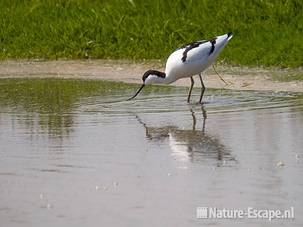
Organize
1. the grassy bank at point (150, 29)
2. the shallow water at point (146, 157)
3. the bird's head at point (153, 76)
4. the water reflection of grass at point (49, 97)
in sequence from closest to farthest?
the shallow water at point (146, 157), the water reflection of grass at point (49, 97), the bird's head at point (153, 76), the grassy bank at point (150, 29)

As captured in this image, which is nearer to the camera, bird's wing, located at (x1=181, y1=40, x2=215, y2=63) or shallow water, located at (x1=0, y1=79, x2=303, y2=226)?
shallow water, located at (x1=0, y1=79, x2=303, y2=226)

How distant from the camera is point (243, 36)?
50.2 feet

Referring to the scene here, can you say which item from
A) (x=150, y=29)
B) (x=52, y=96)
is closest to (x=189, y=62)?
(x=52, y=96)

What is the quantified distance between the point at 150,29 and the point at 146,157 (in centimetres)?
734

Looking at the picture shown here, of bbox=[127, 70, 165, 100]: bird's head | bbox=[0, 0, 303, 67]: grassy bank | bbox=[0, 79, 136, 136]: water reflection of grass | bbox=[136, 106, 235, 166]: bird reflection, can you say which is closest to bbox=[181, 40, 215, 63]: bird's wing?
bbox=[127, 70, 165, 100]: bird's head

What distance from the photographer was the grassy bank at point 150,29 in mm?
14938

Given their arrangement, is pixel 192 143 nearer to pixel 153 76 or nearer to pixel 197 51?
pixel 197 51

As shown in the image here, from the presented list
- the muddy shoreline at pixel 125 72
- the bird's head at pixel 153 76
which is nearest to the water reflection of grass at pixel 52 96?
the bird's head at pixel 153 76

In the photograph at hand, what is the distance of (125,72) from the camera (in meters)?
14.8

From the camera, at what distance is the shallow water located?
7.03 meters

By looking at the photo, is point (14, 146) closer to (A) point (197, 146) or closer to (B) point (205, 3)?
(A) point (197, 146)

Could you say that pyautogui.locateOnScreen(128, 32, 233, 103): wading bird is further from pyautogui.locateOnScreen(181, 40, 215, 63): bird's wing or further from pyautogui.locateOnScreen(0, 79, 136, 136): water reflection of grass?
pyautogui.locateOnScreen(0, 79, 136, 136): water reflection of grass

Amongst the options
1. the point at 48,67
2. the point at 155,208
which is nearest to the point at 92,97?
the point at 48,67

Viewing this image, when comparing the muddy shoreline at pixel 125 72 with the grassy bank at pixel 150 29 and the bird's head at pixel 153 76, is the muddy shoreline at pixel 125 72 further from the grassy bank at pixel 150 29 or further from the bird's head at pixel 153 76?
the bird's head at pixel 153 76
